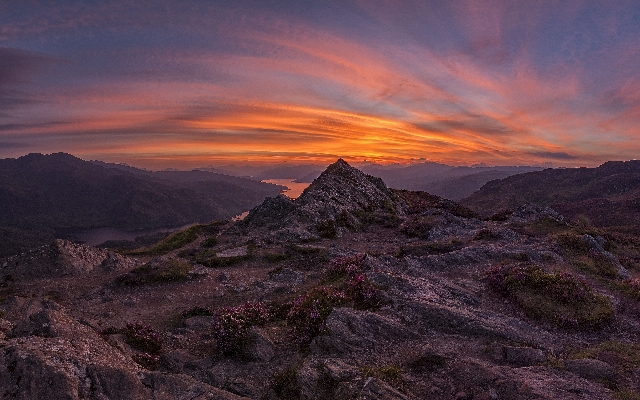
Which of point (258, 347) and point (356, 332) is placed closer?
point (258, 347)

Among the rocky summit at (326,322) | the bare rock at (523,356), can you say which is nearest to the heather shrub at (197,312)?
the rocky summit at (326,322)

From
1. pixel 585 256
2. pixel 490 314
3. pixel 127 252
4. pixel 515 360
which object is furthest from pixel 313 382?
pixel 127 252

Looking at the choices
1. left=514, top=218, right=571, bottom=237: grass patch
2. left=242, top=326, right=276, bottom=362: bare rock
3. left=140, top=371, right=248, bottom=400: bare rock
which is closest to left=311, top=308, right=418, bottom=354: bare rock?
left=242, top=326, right=276, bottom=362: bare rock

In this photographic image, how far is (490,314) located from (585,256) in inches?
680

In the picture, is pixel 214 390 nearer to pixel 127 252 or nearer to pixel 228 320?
pixel 228 320

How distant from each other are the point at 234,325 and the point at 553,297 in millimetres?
18423

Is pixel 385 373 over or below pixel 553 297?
below

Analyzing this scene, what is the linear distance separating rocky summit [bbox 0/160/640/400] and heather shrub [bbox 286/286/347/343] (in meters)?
0.09

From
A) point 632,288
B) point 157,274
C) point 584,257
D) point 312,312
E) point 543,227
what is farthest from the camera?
point 543,227

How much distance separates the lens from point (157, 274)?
27.4 meters

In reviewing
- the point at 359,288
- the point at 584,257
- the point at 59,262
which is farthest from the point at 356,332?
the point at 59,262

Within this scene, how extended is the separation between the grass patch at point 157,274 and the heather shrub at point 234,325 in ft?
41.7

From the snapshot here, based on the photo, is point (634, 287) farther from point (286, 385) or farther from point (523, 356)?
point (286, 385)

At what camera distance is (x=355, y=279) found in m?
20.2
